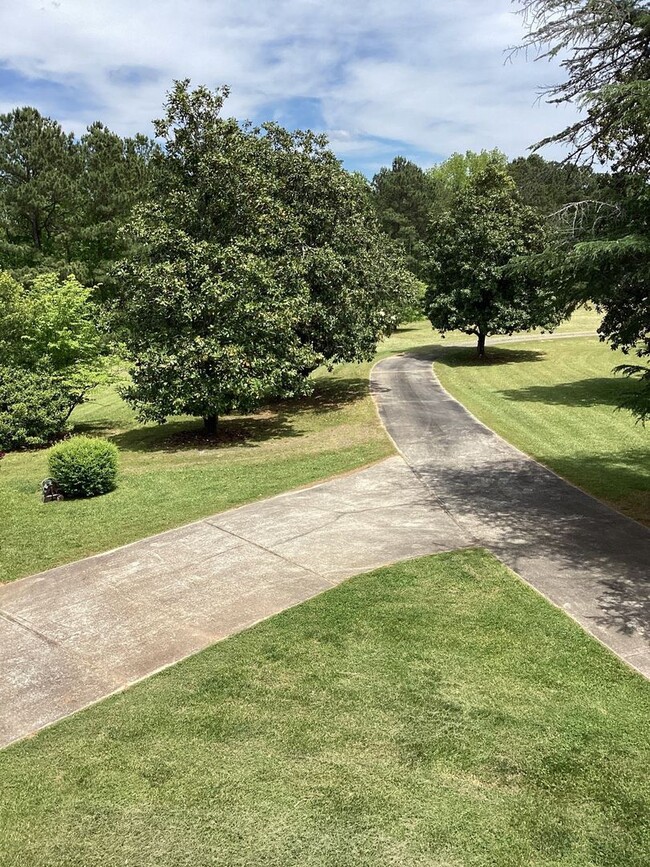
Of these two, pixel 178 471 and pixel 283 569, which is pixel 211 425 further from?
pixel 283 569

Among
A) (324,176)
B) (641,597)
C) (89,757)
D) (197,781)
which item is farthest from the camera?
(324,176)

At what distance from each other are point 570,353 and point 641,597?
101 ft

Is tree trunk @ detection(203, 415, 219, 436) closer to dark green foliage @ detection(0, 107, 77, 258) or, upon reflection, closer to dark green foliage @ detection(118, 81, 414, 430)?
dark green foliage @ detection(118, 81, 414, 430)

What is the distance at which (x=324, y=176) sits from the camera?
22766mm

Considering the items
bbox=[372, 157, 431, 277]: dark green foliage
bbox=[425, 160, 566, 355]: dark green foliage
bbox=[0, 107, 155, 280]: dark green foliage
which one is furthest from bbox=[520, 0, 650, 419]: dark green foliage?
bbox=[372, 157, 431, 277]: dark green foliage

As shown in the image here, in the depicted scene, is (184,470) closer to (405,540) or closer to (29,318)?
(405,540)

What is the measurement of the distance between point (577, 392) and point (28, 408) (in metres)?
20.2

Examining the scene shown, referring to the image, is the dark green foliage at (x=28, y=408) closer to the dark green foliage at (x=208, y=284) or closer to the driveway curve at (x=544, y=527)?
the dark green foliage at (x=208, y=284)

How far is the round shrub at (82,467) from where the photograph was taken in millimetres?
12680

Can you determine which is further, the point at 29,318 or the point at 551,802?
the point at 29,318

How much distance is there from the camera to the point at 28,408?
63.8 feet

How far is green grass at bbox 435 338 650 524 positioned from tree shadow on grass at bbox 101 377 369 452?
5065mm

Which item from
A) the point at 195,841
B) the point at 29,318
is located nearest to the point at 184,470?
the point at 29,318

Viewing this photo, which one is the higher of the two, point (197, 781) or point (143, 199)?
point (143, 199)
